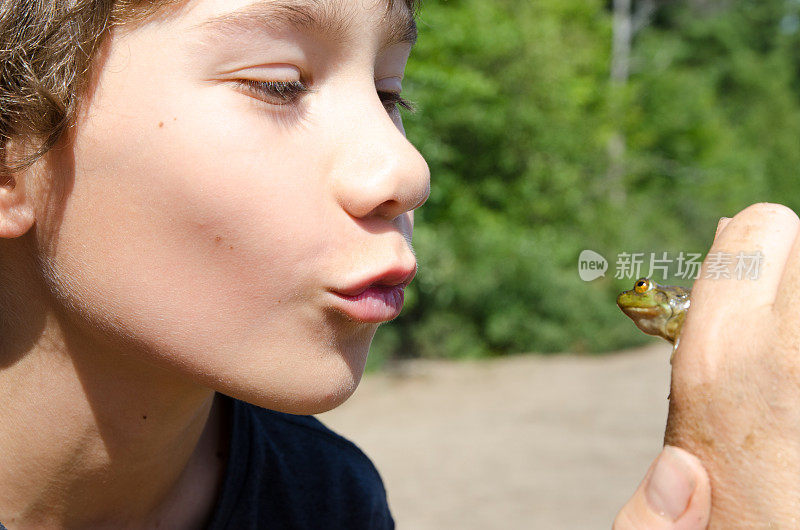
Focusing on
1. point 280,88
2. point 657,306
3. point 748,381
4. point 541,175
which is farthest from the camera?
point 541,175

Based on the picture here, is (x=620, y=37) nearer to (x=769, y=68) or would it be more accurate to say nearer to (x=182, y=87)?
(x=769, y=68)

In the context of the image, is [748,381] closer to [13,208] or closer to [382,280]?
[382,280]

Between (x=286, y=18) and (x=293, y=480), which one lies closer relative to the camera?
(x=286, y=18)

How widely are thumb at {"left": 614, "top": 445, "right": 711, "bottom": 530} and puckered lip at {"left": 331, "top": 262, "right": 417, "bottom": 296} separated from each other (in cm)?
55

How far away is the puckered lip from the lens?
4.31ft

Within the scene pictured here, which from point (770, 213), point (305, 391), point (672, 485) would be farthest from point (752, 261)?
point (305, 391)

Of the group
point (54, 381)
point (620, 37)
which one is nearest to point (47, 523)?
point (54, 381)

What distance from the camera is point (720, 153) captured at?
26.8m

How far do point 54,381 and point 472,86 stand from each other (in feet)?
41.7

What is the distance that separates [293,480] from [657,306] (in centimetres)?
127

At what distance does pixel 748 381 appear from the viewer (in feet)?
3.57

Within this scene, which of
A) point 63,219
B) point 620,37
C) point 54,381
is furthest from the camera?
point 620,37

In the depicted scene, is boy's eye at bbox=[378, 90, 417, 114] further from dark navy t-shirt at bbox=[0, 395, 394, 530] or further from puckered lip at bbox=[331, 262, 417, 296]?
dark navy t-shirt at bbox=[0, 395, 394, 530]

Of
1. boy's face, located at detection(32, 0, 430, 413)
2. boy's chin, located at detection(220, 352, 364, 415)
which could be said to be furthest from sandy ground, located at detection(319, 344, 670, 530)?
boy's face, located at detection(32, 0, 430, 413)
